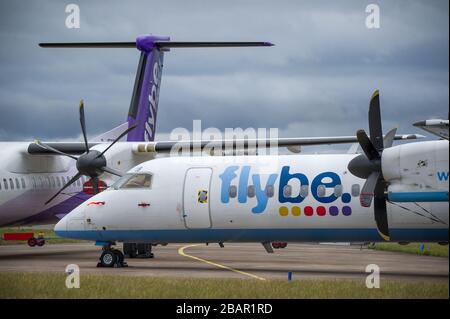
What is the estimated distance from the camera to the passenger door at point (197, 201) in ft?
68.1

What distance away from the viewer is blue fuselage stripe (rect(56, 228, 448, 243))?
1934cm

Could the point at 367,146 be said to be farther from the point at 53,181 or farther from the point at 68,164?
the point at 68,164

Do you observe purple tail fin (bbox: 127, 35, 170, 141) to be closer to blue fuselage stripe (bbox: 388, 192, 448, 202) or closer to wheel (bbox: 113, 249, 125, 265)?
wheel (bbox: 113, 249, 125, 265)

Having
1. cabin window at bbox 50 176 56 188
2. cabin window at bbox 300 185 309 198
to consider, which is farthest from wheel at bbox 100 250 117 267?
cabin window at bbox 50 176 56 188

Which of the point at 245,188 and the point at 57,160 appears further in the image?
the point at 57,160

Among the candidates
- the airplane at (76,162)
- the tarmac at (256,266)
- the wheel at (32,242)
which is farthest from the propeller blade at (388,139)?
the wheel at (32,242)

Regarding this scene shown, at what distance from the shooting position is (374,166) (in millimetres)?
17422

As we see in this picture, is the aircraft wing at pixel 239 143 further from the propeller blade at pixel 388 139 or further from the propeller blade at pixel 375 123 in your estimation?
the propeller blade at pixel 375 123

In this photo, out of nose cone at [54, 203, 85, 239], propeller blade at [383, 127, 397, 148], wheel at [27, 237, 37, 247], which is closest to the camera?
propeller blade at [383, 127, 397, 148]

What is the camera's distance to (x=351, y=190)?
64.8 ft

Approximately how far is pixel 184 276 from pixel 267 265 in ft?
16.8

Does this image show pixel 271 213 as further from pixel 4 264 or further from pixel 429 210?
pixel 4 264
